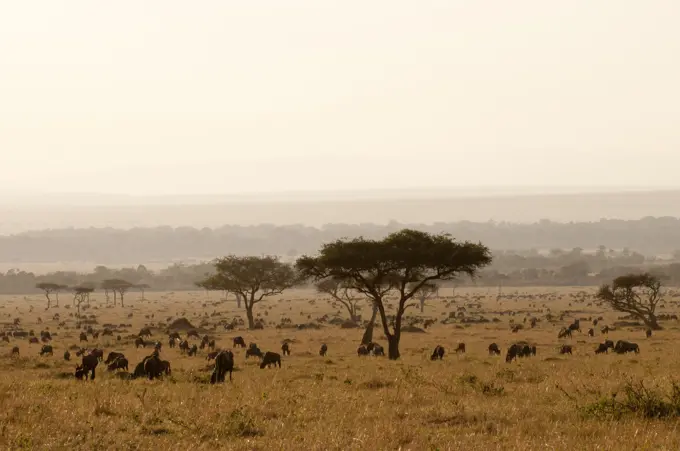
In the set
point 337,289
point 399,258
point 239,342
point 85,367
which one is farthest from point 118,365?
point 337,289

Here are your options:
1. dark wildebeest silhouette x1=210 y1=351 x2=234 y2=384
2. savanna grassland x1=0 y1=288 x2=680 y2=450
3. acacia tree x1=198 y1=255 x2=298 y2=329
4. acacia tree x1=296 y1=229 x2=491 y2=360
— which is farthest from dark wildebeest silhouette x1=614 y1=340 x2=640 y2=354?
acacia tree x1=198 y1=255 x2=298 y2=329

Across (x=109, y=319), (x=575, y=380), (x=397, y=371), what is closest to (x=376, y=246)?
(x=397, y=371)

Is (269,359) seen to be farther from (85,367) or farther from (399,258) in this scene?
(399,258)

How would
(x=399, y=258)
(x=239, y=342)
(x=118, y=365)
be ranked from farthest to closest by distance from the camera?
1. (x=239, y=342)
2. (x=399, y=258)
3. (x=118, y=365)

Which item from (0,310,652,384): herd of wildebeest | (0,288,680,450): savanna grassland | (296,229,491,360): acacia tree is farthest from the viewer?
(296,229,491,360): acacia tree

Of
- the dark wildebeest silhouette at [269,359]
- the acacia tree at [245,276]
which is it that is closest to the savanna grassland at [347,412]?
the dark wildebeest silhouette at [269,359]

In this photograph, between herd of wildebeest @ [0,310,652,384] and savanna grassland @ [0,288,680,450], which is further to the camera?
herd of wildebeest @ [0,310,652,384]

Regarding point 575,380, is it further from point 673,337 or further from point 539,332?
point 539,332

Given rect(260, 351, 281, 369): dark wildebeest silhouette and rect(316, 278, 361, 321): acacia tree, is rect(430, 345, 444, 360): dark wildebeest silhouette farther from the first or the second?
rect(316, 278, 361, 321): acacia tree

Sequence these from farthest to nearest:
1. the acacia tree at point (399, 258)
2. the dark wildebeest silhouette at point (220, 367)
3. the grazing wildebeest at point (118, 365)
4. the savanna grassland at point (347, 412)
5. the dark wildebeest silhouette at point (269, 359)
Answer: the acacia tree at point (399, 258) < the dark wildebeest silhouette at point (269, 359) < the grazing wildebeest at point (118, 365) < the dark wildebeest silhouette at point (220, 367) < the savanna grassland at point (347, 412)

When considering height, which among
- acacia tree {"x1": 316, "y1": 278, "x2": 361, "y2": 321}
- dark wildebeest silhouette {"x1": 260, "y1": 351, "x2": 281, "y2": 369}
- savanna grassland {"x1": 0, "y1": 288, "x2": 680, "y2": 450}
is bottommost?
acacia tree {"x1": 316, "y1": 278, "x2": 361, "y2": 321}

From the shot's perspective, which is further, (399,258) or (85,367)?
(399,258)

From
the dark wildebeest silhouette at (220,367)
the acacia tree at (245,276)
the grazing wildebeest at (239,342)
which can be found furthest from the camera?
the acacia tree at (245,276)

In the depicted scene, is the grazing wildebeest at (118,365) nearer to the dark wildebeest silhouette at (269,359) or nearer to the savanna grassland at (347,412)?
the savanna grassland at (347,412)
